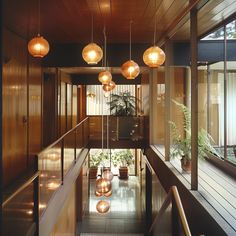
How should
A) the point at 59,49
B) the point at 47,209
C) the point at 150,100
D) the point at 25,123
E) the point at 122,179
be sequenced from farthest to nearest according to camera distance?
the point at 122,179 → the point at 150,100 → the point at 59,49 → the point at 25,123 → the point at 47,209

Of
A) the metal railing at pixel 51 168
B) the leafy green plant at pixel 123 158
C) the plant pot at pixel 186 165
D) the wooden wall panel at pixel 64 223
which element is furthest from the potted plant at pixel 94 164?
the plant pot at pixel 186 165

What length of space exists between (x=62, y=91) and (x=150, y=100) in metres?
2.81


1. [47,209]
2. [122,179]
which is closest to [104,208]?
[47,209]

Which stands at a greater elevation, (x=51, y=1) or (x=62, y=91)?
(x=51, y=1)

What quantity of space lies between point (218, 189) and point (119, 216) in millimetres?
7311

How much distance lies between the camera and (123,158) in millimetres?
15469

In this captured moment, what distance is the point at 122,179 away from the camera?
49.0 feet

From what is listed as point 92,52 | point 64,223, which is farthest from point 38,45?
point 64,223

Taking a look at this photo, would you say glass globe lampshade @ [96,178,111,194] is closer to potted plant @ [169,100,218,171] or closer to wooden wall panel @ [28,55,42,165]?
wooden wall panel @ [28,55,42,165]

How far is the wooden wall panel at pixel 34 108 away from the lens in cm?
617

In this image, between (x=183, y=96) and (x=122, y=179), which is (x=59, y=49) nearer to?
(x=183, y=96)

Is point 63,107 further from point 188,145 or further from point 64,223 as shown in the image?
point 188,145

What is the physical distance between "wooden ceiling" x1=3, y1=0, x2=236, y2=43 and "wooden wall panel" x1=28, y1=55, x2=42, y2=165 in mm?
741

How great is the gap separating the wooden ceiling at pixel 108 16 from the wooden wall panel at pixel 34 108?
29.2 inches
